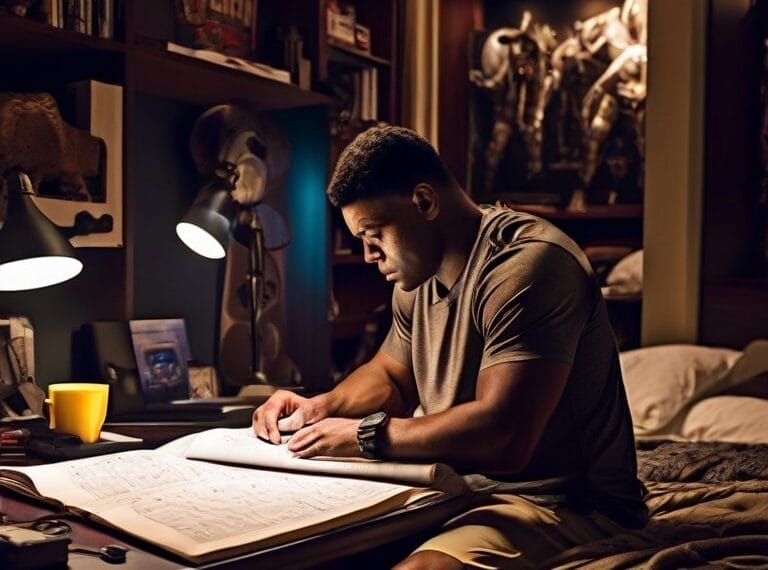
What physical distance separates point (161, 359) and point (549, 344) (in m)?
1.12

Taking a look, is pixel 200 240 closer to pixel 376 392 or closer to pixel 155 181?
pixel 155 181

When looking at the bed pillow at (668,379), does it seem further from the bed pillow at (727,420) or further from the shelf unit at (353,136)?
the shelf unit at (353,136)

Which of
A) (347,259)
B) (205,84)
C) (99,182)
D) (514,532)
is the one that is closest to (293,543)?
(514,532)

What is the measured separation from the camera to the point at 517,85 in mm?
3988

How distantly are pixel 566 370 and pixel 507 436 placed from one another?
0.49 ft

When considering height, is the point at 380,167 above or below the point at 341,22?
below

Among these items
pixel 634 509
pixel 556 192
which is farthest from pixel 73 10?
pixel 556 192

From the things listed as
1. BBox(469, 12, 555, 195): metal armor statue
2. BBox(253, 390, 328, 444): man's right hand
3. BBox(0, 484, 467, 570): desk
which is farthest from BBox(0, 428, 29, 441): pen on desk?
BBox(469, 12, 555, 195): metal armor statue

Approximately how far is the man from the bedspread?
6cm

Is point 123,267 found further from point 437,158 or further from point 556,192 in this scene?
point 556,192

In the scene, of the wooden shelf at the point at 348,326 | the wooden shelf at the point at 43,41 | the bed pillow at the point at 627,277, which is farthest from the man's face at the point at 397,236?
the bed pillow at the point at 627,277

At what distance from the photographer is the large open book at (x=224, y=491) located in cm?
110

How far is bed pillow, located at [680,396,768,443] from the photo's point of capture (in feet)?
7.79

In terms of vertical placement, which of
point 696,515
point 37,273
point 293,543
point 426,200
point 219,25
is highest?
point 219,25
